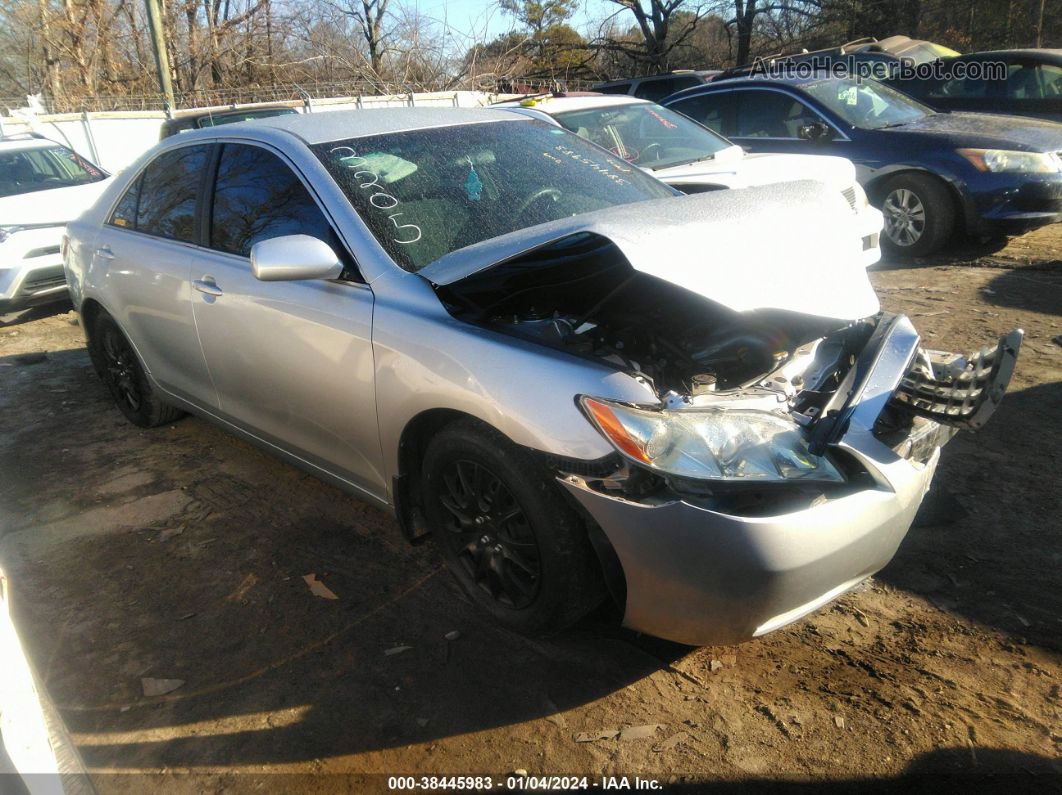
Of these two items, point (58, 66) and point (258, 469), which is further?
point (58, 66)

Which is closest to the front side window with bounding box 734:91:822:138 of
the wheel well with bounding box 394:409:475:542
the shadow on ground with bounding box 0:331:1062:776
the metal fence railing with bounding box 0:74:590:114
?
the shadow on ground with bounding box 0:331:1062:776

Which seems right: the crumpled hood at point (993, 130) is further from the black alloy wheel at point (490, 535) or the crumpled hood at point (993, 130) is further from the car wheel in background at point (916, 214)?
the black alloy wheel at point (490, 535)

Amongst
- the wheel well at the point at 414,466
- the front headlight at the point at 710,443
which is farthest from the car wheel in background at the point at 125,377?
the front headlight at the point at 710,443

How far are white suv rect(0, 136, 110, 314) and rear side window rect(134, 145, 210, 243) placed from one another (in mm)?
3034

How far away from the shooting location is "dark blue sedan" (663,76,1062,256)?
7.10 m

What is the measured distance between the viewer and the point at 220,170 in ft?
12.6

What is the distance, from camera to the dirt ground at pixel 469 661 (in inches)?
93.7

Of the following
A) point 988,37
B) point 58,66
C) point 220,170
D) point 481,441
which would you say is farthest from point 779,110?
point 58,66

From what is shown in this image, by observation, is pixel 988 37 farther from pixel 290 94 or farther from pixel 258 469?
pixel 258 469

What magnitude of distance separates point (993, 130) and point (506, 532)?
7.22 m

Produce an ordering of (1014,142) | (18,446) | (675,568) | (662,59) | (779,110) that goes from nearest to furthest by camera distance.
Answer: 1. (675,568)
2. (18,446)
3. (1014,142)
4. (779,110)
5. (662,59)

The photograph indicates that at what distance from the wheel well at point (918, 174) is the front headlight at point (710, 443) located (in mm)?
6125

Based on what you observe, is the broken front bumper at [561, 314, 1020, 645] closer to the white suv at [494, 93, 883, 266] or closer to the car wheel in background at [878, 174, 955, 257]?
the white suv at [494, 93, 883, 266]

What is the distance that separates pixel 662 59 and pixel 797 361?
24.6m
